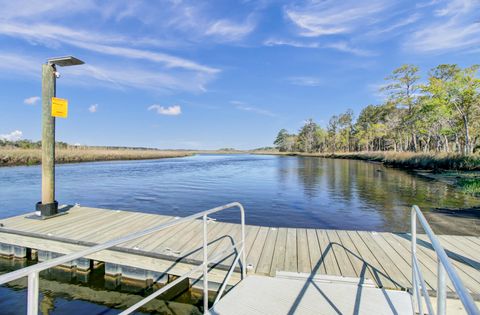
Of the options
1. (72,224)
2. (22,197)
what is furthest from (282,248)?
(22,197)

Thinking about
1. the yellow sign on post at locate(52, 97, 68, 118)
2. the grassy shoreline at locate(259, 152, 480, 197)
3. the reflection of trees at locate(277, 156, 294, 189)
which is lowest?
the reflection of trees at locate(277, 156, 294, 189)

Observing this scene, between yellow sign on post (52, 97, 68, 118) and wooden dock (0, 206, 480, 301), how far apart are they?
2240 millimetres

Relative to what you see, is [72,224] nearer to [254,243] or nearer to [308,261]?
[254,243]

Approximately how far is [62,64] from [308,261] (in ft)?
21.1

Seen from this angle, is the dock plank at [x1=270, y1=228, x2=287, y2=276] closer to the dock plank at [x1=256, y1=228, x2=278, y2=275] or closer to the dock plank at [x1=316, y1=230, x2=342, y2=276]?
the dock plank at [x1=256, y1=228, x2=278, y2=275]

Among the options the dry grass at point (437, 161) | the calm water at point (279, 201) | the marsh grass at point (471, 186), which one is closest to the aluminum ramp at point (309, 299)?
the calm water at point (279, 201)

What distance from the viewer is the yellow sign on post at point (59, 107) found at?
5.97 metres

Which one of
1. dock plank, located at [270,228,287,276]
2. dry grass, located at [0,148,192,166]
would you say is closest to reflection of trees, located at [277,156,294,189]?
dock plank, located at [270,228,287,276]

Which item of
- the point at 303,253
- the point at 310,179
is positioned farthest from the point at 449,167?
the point at 303,253

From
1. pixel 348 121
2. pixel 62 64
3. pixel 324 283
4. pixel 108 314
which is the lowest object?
pixel 108 314

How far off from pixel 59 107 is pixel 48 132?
1.91 feet

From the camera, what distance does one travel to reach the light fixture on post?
594 centimetres

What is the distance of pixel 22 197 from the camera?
458 inches

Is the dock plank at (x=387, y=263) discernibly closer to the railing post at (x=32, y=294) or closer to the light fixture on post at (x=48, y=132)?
the railing post at (x=32, y=294)
